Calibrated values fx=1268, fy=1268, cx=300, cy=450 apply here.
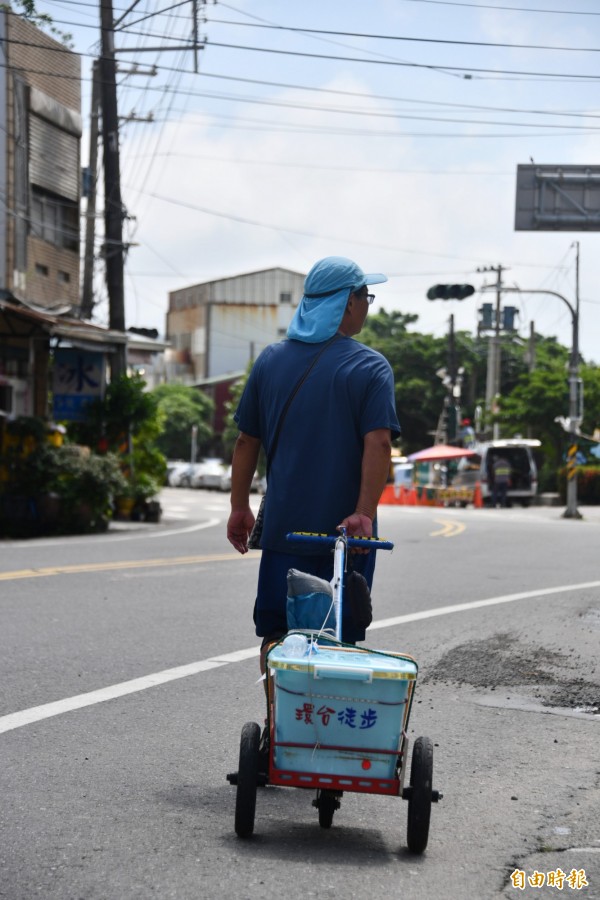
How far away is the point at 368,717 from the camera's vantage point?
3.88m

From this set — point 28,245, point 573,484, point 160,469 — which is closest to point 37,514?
point 160,469


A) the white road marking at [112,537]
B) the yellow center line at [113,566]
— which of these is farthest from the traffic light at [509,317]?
the yellow center line at [113,566]

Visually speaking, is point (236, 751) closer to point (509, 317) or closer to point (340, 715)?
point (340, 715)

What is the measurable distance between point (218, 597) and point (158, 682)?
4.09 metres

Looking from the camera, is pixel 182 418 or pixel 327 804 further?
pixel 182 418

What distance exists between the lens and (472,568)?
47.4 feet

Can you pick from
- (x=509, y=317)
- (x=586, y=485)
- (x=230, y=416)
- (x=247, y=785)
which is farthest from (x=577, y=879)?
(x=230, y=416)

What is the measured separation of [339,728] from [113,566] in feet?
32.2

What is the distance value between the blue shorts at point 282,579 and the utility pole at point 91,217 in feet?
81.4

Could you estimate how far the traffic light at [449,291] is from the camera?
30281 mm

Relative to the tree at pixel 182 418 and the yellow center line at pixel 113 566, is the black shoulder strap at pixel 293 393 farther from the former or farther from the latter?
the tree at pixel 182 418

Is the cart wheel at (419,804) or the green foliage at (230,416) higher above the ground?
the green foliage at (230,416)

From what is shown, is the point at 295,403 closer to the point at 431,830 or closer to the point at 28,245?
the point at 431,830

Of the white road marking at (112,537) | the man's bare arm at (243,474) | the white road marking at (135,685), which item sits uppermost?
the man's bare arm at (243,474)
